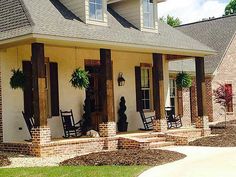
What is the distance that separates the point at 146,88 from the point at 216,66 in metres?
9.45

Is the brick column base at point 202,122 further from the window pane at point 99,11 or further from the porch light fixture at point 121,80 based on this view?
the window pane at point 99,11

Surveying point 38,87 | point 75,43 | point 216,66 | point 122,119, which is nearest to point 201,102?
point 122,119

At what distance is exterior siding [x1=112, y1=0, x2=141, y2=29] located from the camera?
65.8ft

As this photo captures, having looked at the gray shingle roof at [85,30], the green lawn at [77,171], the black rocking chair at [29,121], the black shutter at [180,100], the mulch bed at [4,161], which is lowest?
the green lawn at [77,171]

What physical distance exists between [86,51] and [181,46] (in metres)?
3.94

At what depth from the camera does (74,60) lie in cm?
1831

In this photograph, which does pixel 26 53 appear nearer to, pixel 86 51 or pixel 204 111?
pixel 86 51

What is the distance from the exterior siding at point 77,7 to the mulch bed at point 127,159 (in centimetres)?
582

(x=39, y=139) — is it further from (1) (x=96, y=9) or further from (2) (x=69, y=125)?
(1) (x=96, y=9)

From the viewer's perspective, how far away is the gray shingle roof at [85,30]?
15021mm

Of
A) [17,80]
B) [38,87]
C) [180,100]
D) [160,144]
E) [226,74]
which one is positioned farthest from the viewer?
[226,74]

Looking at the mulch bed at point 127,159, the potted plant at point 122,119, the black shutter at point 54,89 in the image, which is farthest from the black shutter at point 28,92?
the potted plant at point 122,119

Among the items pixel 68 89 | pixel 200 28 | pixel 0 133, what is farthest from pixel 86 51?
pixel 200 28

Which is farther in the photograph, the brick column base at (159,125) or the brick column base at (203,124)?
the brick column base at (203,124)
